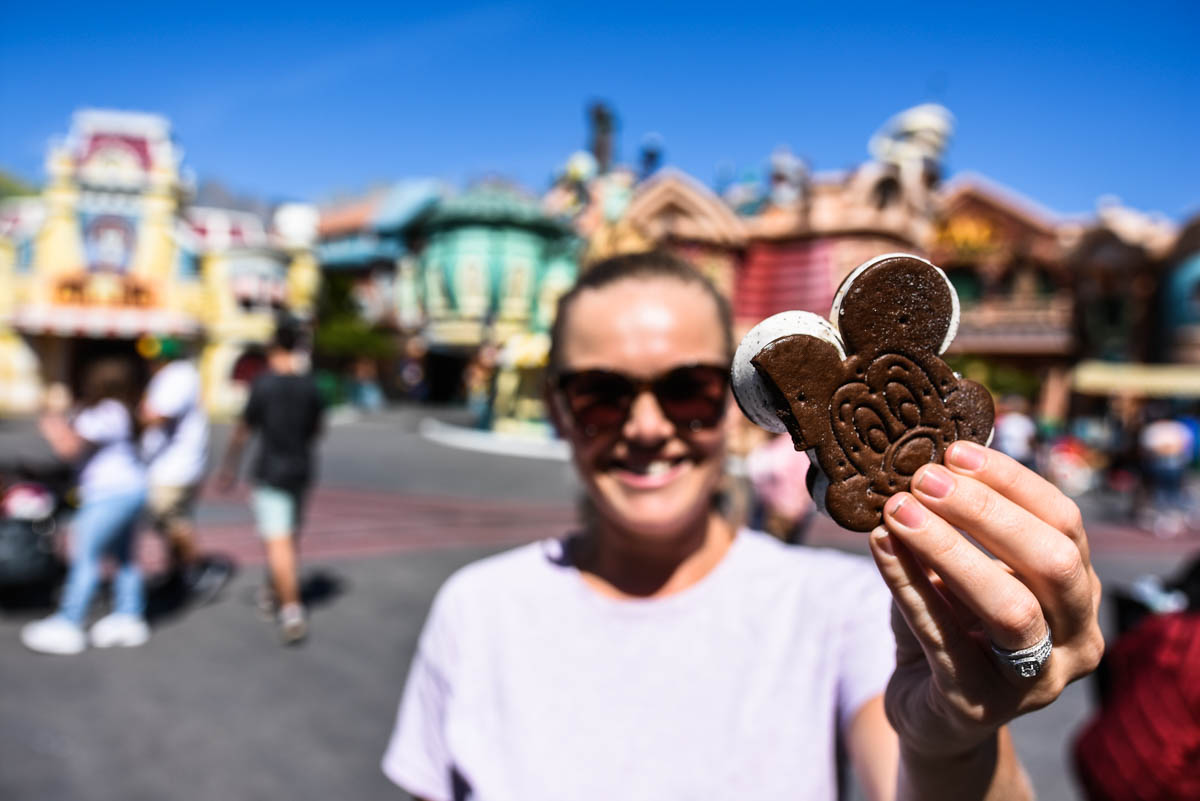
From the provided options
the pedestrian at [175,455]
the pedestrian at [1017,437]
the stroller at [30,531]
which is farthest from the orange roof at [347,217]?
the pedestrian at [175,455]

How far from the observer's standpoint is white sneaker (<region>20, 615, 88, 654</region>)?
4172 millimetres

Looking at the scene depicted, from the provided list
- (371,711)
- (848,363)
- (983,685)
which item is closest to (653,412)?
(848,363)

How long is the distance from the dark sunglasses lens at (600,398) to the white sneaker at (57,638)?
161 inches

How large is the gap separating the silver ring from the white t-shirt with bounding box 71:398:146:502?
4.52 m

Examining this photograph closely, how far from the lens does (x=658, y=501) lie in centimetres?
138

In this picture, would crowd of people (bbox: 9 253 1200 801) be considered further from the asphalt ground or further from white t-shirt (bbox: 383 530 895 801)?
the asphalt ground

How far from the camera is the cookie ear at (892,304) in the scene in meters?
0.90

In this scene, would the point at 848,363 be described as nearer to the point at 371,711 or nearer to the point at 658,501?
the point at 658,501

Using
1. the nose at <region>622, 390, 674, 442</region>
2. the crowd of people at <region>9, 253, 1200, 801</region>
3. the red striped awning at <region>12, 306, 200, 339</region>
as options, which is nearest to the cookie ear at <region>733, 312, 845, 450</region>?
the crowd of people at <region>9, 253, 1200, 801</region>

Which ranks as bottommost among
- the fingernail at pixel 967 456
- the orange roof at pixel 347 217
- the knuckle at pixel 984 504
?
the knuckle at pixel 984 504

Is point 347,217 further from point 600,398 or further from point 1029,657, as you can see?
point 1029,657

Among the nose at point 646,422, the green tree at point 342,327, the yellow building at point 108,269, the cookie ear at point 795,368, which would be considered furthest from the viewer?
the green tree at point 342,327

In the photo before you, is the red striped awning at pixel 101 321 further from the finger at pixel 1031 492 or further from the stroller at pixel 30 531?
the finger at pixel 1031 492

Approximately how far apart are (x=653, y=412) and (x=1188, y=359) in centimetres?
2251
